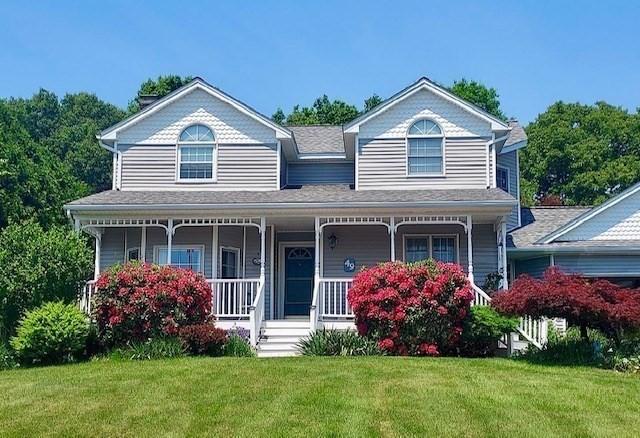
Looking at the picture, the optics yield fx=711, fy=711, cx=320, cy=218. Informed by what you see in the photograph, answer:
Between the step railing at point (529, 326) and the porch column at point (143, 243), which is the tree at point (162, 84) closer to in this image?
the porch column at point (143, 243)

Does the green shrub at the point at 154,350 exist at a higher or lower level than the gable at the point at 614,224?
lower

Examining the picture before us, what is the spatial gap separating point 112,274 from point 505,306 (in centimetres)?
797

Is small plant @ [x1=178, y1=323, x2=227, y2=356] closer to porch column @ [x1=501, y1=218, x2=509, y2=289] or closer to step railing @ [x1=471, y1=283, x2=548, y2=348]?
step railing @ [x1=471, y1=283, x2=548, y2=348]

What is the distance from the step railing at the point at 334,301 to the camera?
53.9 feet

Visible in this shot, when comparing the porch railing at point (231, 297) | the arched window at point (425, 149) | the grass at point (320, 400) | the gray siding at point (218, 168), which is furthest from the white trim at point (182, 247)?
the grass at point (320, 400)

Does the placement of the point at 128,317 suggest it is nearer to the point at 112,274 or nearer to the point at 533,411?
the point at 112,274

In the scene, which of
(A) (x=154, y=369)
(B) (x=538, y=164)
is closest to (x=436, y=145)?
(A) (x=154, y=369)

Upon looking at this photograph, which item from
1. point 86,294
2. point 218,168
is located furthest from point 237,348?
point 218,168

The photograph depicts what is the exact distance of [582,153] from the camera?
44.0 m

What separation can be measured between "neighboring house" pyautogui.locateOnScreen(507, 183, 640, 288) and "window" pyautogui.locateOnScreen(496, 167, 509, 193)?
3.00 metres

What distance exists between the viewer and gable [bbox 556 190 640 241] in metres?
18.7

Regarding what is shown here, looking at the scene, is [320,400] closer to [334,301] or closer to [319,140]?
[334,301]

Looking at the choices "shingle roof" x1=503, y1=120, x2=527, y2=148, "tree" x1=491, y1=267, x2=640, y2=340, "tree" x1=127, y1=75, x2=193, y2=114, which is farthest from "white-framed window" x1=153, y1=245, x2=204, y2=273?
"tree" x1=127, y1=75, x2=193, y2=114

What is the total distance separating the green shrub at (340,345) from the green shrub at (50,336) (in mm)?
4587
